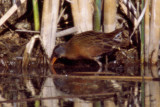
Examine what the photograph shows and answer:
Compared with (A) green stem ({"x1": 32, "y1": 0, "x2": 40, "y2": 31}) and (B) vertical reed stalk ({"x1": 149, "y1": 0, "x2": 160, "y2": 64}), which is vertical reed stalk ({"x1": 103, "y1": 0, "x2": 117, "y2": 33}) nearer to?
(B) vertical reed stalk ({"x1": 149, "y1": 0, "x2": 160, "y2": 64})

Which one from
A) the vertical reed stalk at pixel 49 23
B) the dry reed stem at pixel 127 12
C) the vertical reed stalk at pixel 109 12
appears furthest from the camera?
the dry reed stem at pixel 127 12

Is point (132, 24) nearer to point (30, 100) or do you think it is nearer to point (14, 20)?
point (14, 20)

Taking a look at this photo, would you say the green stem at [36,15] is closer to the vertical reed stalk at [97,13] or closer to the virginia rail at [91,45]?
the virginia rail at [91,45]

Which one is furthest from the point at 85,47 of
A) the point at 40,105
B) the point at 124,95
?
the point at 40,105

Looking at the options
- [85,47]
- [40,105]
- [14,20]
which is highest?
[14,20]

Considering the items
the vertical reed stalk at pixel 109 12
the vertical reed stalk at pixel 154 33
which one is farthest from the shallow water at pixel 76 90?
the vertical reed stalk at pixel 109 12

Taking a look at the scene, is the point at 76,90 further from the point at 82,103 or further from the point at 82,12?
the point at 82,12

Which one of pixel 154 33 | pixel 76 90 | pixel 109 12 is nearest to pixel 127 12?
pixel 109 12
